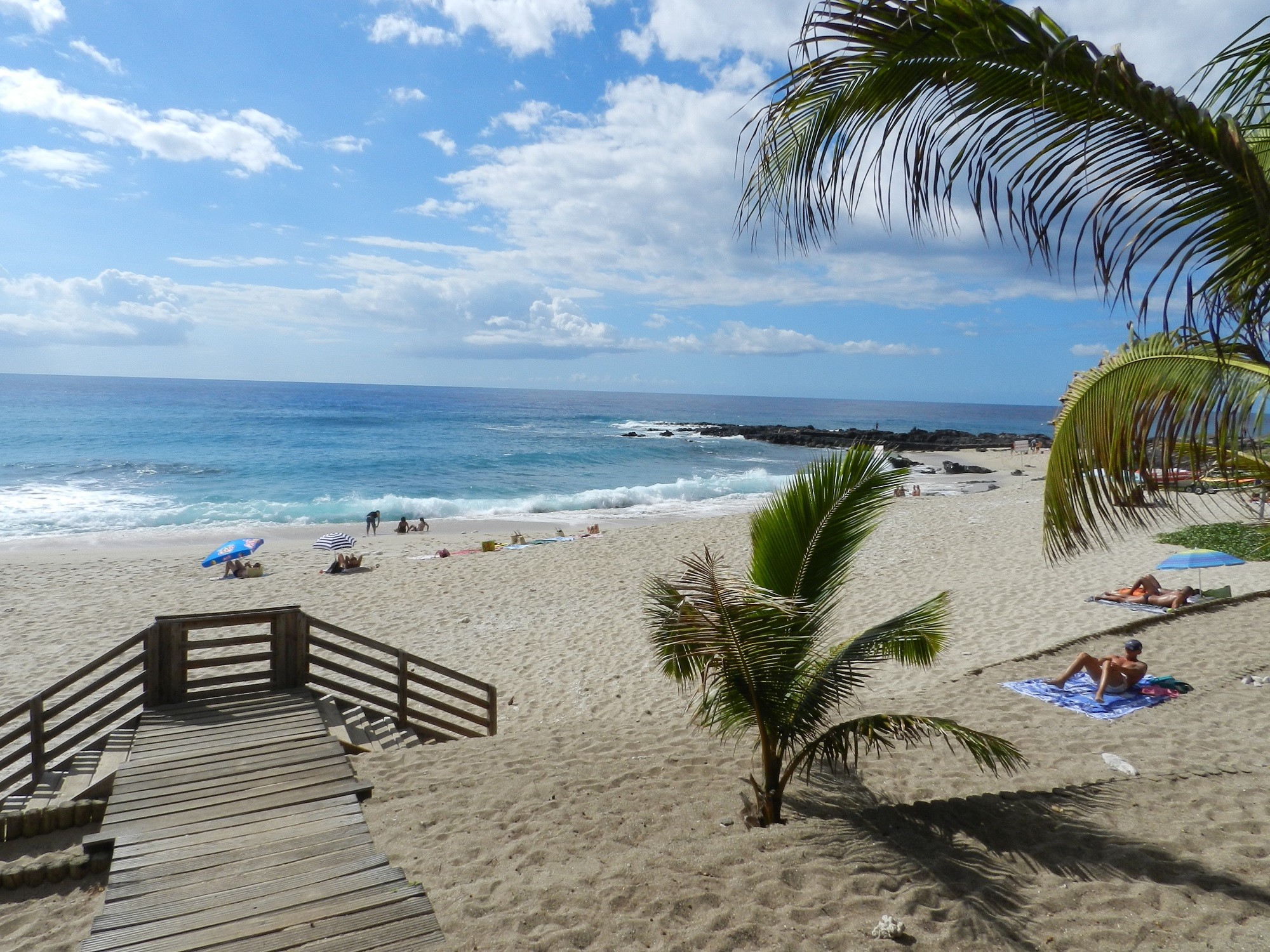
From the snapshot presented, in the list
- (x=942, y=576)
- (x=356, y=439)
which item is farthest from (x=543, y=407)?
(x=942, y=576)

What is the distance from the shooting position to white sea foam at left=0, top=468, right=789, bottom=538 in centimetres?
2722

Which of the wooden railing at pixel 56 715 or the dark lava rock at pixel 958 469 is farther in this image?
the dark lava rock at pixel 958 469

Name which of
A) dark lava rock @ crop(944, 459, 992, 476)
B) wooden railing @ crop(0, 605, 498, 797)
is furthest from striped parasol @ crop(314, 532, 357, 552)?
dark lava rock @ crop(944, 459, 992, 476)

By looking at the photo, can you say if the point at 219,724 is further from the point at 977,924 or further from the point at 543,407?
the point at 543,407

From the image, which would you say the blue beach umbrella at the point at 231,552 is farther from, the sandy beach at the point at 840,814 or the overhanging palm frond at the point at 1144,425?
the overhanging palm frond at the point at 1144,425

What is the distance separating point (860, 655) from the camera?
4504 millimetres

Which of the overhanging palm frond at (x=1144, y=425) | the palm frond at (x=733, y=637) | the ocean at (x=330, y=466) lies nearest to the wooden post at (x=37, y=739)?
the palm frond at (x=733, y=637)

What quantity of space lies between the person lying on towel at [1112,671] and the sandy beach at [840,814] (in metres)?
0.41

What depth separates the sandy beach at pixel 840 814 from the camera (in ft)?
12.5

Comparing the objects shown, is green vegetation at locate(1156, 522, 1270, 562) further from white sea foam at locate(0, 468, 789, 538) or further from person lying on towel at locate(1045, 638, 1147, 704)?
white sea foam at locate(0, 468, 789, 538)

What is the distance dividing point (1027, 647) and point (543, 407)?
123m

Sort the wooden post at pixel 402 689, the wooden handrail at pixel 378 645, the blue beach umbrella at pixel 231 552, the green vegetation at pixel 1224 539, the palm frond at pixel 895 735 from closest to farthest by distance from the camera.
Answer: the palm frond at pixel 895 735 → the wooden handrail at pixel 378 645 → the wooden post at pixel 402 689 → the green vegetation at pixel 1224 539 → the blue beach umbrella at pixel 231 552

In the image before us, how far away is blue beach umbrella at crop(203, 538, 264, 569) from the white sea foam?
10020mm

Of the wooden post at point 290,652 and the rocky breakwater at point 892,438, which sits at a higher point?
the rocky breakwater at point 892,438
